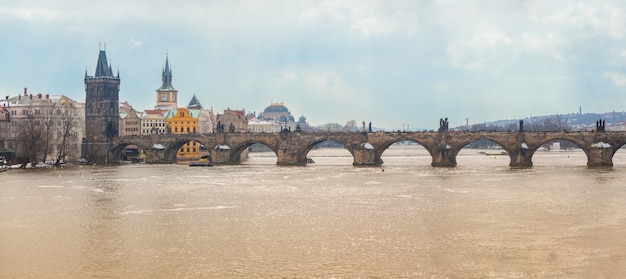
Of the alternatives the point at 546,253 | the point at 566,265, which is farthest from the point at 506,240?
the point at 566,265

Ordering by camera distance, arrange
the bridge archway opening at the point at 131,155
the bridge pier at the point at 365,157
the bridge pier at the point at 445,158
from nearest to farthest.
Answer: the bridge pier at the point at 445,158 < the bridge pier at the point at 365,157 < the bridge archway opening at the point at 131,155

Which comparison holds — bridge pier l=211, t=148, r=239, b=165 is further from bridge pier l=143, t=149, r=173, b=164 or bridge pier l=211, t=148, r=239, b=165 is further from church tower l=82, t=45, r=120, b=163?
church tower l=82, t=45, r=120, b=163

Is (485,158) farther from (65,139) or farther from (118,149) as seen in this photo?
(65,139)

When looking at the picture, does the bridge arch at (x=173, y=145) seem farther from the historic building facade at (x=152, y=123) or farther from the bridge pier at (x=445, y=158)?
the historic building facade at (x=152, y=123)

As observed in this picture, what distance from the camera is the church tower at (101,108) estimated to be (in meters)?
106

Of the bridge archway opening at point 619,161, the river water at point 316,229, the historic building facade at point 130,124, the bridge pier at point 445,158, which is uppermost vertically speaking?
the historic building facade at point 130,124

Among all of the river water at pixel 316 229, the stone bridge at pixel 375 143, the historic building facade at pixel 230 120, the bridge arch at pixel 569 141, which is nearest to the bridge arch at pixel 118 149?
the stone bridge at pixel 375 143

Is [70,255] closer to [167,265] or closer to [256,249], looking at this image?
[167,265]

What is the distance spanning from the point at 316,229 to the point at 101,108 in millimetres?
79917

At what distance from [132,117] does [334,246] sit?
113240 millimetres

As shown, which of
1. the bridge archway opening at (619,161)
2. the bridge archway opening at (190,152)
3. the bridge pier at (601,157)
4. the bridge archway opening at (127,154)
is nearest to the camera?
the bridge pier at (601,157)

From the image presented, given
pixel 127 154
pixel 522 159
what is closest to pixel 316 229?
pixel 522 159

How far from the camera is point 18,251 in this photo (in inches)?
1224

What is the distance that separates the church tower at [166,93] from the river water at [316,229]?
88.1 m
